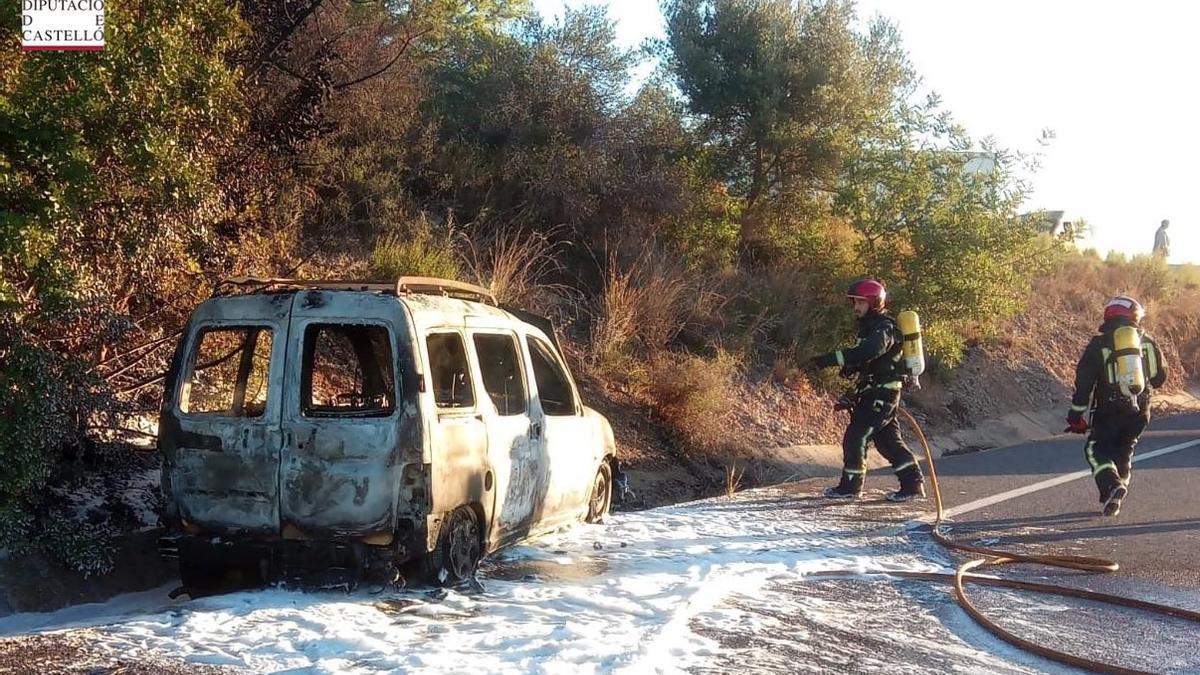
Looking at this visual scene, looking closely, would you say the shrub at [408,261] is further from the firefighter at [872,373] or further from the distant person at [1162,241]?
the distant person at [1162,241]

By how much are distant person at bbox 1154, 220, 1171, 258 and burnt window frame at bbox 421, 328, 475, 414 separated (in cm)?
2773

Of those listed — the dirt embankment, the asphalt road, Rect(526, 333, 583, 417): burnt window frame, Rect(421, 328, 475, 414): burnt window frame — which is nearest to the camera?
Rect(421, 328, 475, 414): burnt window frame

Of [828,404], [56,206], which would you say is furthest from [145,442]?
[828,404]

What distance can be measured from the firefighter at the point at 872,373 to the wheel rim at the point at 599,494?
227 centimetres

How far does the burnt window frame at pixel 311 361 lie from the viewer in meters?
5.95

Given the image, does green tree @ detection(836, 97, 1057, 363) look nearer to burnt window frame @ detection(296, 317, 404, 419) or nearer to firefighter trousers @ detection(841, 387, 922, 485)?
firefighter trousers @ detection(841, 387, 922, 485)

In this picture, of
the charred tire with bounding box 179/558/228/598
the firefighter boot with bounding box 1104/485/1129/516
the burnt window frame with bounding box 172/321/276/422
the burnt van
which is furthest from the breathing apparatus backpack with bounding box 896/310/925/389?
the charred tire with bounding box 179/558/228/598

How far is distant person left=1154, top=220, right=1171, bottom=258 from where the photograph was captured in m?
29.4

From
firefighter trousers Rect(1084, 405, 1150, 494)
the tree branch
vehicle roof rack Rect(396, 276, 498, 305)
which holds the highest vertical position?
the tree branch

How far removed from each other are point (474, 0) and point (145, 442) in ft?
28.0

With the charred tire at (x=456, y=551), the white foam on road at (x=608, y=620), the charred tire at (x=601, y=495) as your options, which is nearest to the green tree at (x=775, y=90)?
the charred tire at (x=601, y=495)

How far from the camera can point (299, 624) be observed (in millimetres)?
5348

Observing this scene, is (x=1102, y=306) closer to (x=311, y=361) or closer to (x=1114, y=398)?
(x=1114, y=398)

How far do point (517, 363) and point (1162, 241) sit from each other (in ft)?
94.5
